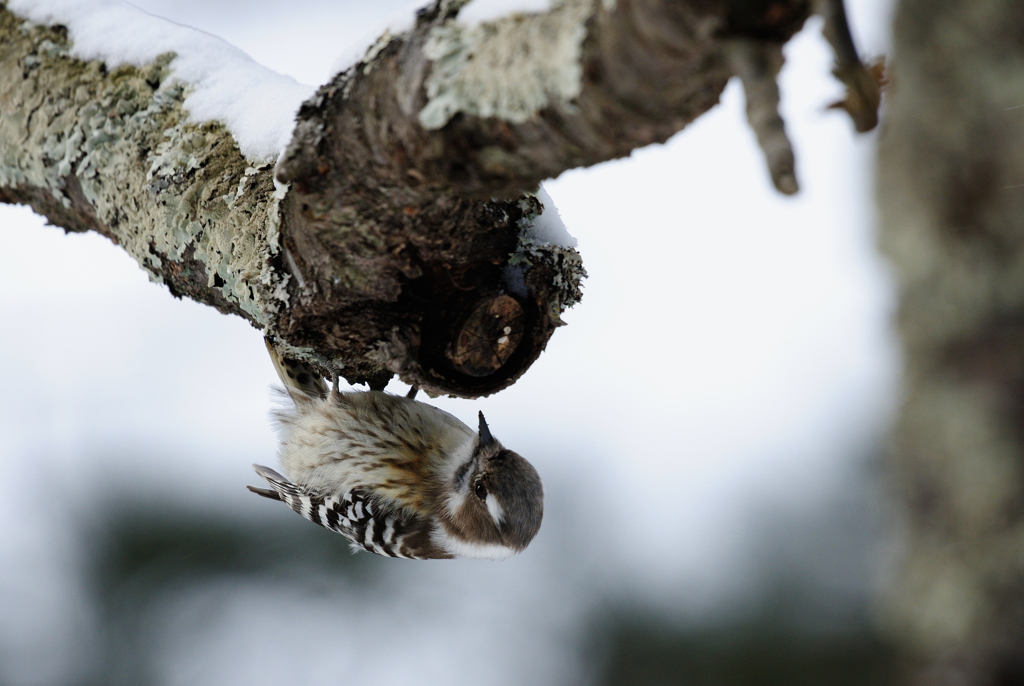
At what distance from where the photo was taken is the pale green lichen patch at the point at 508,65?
0.80 meters

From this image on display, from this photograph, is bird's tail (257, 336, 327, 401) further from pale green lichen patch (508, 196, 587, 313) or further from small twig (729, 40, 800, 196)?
small twig (729, 40, 800, 196)

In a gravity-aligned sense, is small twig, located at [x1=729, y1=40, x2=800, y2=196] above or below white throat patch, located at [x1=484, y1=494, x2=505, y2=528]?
above

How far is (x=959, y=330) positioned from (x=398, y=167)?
12.7 feet

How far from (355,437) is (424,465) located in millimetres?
322

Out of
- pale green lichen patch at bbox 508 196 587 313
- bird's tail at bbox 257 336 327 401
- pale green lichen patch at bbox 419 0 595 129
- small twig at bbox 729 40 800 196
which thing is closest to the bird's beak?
bird's tail at bbox 257 336 327 401

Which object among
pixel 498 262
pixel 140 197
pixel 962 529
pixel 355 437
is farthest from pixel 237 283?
pixel 962 529

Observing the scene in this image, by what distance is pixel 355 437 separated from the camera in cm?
290

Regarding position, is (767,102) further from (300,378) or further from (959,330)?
(959,330)

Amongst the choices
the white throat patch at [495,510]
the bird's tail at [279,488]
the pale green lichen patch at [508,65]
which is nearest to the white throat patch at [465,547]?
the white throat patch at [495,510]

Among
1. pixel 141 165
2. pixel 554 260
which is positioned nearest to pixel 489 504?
pixel 554 260

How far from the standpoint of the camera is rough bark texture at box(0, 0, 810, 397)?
78 cm

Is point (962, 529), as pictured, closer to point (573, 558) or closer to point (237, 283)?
point (573, 558)

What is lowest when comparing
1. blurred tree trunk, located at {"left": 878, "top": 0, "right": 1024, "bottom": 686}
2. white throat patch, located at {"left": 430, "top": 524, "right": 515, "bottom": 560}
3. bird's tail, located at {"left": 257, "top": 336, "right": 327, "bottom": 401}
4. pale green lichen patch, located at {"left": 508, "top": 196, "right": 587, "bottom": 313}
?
white throat patch, located at {"left": 430, "top": 524, "right": 515, "bottom": 560}

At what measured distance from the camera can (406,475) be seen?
2.96m
